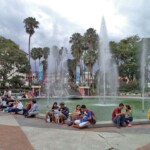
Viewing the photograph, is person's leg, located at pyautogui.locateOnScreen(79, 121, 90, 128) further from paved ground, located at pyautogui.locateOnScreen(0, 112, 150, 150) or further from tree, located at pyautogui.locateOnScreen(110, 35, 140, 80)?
tree, located at pyautogui.locateOnScreen(110, 35, 140, 80)

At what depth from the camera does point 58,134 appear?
1035 cm

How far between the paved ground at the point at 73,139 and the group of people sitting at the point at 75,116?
41 centimetres

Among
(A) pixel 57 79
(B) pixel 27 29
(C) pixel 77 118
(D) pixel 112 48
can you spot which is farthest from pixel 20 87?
(C) pixel 77 118

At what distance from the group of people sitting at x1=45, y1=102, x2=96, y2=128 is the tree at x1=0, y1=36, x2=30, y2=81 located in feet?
145

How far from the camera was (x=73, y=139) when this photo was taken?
9.55 m

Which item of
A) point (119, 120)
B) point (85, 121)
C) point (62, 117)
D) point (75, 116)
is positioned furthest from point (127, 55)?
point (85, 121)

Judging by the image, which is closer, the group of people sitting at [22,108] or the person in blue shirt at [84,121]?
the person in blue shirt at [84,121]

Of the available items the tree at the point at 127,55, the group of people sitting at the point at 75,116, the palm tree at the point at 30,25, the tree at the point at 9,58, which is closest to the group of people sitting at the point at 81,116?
the group of people sitting at the point at 75,116

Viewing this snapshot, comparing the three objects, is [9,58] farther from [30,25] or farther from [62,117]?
[62,117]

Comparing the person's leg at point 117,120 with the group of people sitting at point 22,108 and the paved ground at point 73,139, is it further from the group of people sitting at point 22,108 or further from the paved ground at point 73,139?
the group of people sitting at point 22,108

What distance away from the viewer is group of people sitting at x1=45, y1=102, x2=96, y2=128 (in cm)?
1190

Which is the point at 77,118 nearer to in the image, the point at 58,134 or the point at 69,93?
the point at 58,134

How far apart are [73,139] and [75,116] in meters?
3.01

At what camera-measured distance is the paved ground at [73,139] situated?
8.57 meters
